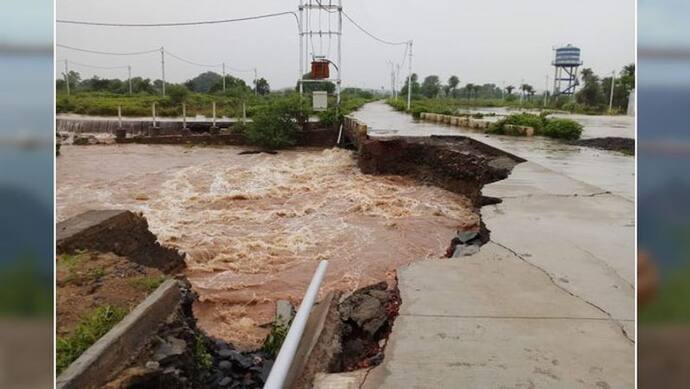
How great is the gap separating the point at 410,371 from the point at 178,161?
12721 millimetres

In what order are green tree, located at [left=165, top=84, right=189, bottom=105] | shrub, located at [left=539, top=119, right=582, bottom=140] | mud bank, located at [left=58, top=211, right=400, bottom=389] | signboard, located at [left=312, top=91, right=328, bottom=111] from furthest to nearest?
1. green tree, located at [left=165, top=84, right=189, bottom=105]
2. signboard, located at [left=312, top=91, right=328, bottom=111]
3. shrub, located at [left=539, top=119, right=582, bottom=140]
4. mud bank, located at [left=58, top=211, right=400, bottom=389]

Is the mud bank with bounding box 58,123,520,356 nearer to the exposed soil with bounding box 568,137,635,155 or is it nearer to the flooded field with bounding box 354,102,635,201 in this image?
the flooded field with bounding box 354,102,635,201

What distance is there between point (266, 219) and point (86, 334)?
203 inches

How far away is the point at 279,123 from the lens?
1510cm

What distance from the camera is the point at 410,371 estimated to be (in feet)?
6.40

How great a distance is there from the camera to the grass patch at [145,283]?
306cm

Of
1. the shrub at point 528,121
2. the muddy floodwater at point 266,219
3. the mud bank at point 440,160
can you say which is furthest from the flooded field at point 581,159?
the muddy floodwater at point 266,219

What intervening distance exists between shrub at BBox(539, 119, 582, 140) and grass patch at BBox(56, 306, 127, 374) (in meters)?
9.94

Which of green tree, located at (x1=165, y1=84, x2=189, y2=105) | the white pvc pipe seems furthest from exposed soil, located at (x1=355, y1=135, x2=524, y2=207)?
green tree, located at (x1=165, y1=84, x2=189, y2=105)

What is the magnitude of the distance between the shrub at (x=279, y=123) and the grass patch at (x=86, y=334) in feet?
41.4

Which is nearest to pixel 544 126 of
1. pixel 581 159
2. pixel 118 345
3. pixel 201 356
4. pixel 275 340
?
pixel 581 159

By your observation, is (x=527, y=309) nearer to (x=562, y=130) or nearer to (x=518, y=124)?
(x=562, y=130)

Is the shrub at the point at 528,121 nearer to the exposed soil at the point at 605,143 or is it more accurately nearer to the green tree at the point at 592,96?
the exposed soil at the point at 605,143

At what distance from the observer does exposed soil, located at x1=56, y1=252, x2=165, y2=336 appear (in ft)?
8.63
